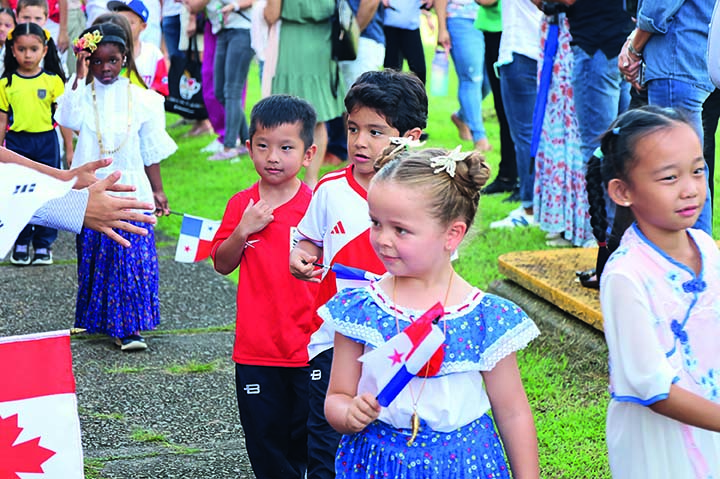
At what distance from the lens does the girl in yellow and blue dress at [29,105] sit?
722cm

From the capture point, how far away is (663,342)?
2545mm

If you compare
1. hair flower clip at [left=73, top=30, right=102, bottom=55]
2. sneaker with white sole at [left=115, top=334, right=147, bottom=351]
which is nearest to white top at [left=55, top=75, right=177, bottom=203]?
hair flower clip at [left=73, top=30, right=102, bottom=55]

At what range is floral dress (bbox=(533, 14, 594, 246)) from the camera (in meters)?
6.78

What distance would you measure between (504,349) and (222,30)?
828cm

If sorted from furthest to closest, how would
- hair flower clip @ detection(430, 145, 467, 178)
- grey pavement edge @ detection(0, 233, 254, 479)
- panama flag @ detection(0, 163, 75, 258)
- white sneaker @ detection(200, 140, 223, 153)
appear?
white sneaker @ detection(200, 140, 223, 153), grey pavement edge @ detection(0, 233, 254, 479), panama flag @ detection(0, 163, 75, 258), hair flower clip @ detection(430, 145, 467, 178)

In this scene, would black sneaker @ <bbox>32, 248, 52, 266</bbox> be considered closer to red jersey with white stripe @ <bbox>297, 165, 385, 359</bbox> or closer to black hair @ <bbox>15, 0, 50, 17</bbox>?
black hair @ <bbox>15, 0, 50, 17</bbox>

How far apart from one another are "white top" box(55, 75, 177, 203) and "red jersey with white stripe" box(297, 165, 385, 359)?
2375 mm

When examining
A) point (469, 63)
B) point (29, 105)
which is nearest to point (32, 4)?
point (29, 105)

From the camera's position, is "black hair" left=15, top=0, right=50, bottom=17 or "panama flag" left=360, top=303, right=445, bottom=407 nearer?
"panama flag" left=360, top=303, right=445, bottom=407

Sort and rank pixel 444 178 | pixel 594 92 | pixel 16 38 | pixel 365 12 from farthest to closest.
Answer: pixel 365 12 → pixel 16 38 → pixel 594 92 → pixel 444 178

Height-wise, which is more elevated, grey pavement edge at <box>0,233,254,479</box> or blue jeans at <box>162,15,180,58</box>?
blue jeans at <box>162,15,180,58</box>

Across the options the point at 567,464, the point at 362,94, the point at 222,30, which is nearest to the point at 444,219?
the point at 362,94

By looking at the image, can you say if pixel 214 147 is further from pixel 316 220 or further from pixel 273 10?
pixel 316 220

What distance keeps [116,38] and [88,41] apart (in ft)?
0.51
